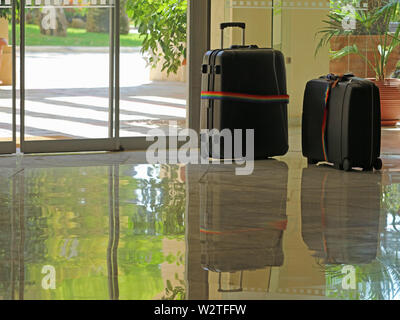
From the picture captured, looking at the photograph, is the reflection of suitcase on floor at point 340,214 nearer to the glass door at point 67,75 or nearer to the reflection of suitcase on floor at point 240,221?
the reflection of suitcase on floor at point 240,221

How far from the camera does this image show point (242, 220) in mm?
4363

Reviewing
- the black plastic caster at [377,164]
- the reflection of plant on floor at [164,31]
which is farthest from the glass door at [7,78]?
the black plastic caster at [377,164]

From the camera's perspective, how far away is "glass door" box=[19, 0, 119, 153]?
688cm

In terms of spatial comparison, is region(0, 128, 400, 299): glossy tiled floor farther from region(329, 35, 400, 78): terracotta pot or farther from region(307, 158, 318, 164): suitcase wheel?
region(329, 35, 400, 78): terracotta pot

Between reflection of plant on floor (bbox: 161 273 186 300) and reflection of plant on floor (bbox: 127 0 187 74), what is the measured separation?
14.3 ft

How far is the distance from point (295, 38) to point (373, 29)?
2.07 feet

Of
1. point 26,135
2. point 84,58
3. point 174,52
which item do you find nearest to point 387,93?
point 174,52

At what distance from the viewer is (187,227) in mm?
4203

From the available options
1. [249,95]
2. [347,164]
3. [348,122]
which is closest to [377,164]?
[347,164]

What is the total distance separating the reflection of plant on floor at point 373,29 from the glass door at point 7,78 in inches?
96.7

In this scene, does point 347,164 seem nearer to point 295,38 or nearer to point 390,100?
point 390,100

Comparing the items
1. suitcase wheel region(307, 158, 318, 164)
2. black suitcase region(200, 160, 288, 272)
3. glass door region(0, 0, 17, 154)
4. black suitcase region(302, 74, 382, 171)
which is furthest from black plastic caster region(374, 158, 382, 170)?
glass door region(0, 0, 17, 154)
